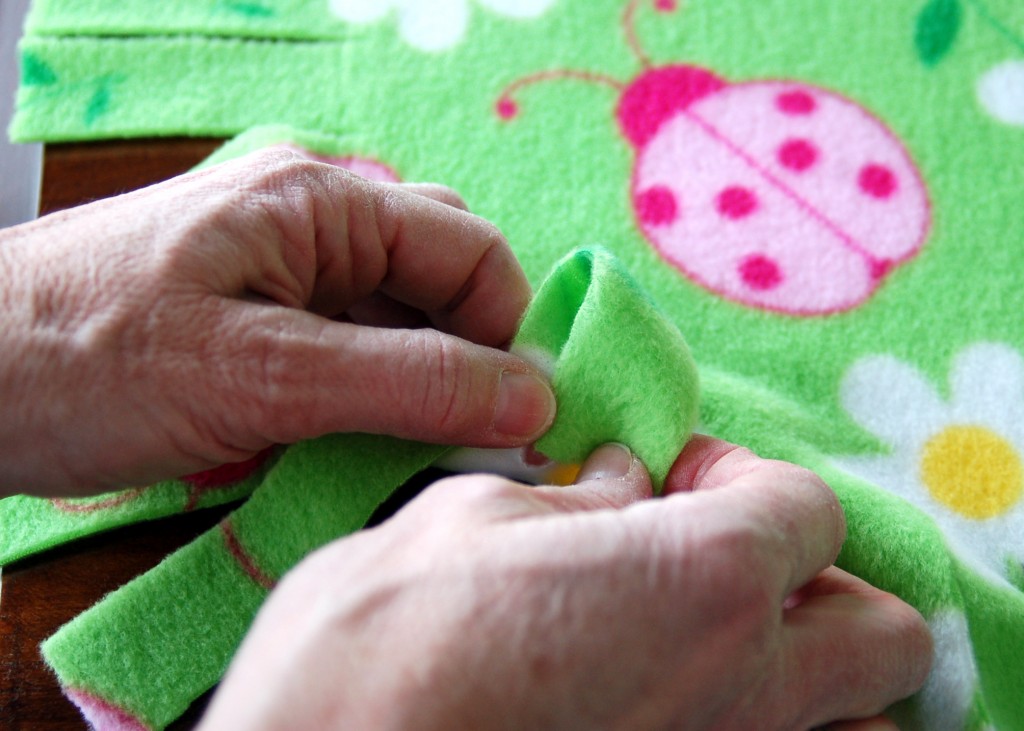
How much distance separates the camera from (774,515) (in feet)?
1.33

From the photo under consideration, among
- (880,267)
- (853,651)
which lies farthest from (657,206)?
(853,651)

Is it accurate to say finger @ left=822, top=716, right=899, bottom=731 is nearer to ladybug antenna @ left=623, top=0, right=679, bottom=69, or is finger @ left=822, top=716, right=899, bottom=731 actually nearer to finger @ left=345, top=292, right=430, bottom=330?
finger @ left=345, top=292, right=430, bottom=330

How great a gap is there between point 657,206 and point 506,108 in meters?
0.16

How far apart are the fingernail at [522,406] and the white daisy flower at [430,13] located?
1.34ft

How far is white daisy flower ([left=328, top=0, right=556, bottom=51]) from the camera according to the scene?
79cm

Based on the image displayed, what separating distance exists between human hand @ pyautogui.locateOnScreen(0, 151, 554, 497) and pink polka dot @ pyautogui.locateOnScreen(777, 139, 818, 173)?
33 cm

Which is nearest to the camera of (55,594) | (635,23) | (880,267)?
(55,594)

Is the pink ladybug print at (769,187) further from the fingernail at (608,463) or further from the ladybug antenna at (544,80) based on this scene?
the fingernail at (608,463)

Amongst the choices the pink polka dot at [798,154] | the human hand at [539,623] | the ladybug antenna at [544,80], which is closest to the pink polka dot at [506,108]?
the ladybug antenna at [544,80]

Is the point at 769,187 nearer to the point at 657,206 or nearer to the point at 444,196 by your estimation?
the point at 657,206

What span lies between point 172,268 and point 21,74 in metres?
0.46

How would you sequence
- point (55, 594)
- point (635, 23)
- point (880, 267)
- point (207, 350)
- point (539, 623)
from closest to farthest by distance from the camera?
1. point (539, 623)
2. point (207, 350)
3. point (55, 594)
4. point (880, 267)
5. point (635, 23)

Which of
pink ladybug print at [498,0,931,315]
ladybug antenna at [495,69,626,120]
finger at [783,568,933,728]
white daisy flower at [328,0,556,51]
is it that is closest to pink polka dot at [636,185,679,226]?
pink ladybug print at [498,0,931,315]

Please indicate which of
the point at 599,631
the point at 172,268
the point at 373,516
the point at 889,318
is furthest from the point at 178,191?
the point at 889,318
